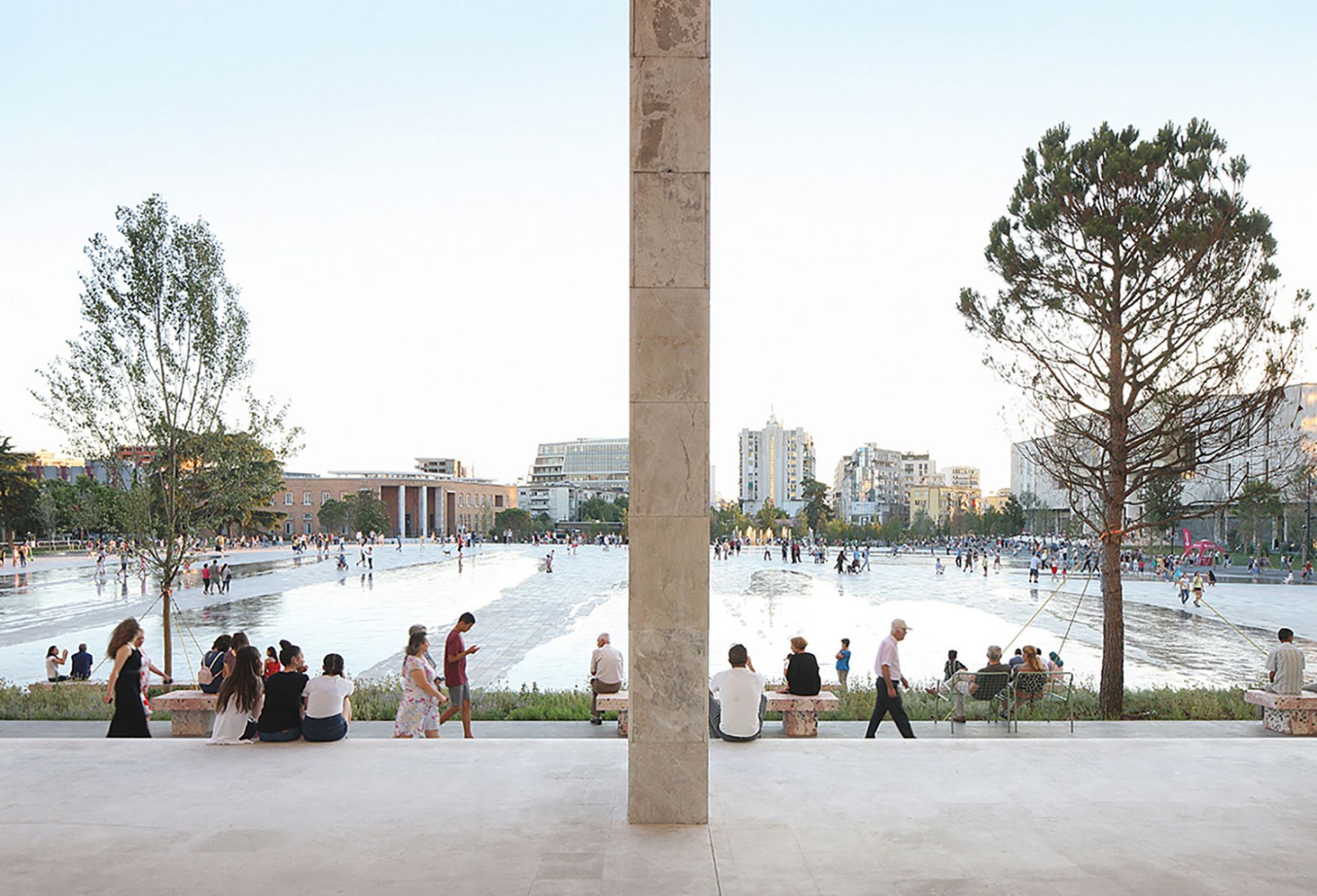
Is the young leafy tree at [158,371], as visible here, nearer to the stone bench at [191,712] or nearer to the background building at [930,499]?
the stone bench at [191,712]

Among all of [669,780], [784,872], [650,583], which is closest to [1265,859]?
[784,872]

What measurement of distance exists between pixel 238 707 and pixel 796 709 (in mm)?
5358

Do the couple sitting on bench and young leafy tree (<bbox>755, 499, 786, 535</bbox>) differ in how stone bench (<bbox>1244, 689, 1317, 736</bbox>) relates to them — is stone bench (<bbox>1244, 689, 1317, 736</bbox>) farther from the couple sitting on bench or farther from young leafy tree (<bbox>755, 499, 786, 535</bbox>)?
young leafy tree (<bbox>755, 499, 786, 535</bbox>)

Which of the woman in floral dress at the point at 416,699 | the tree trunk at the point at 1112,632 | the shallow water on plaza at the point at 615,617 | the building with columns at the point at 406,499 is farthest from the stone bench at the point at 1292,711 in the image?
the building with columns at the point at 406,499

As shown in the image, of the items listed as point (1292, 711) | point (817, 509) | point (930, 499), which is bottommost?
point (1292, 711)

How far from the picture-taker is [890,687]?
30.7 ft

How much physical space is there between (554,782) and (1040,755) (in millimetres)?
3874

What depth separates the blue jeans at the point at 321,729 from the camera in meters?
7.76

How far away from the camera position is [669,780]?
570 centimetres

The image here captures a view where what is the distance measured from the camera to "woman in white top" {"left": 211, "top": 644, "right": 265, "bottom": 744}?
25.5 feet

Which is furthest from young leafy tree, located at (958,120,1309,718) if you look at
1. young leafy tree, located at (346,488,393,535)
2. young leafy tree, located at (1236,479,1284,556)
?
young leafy tree, located at (346,488,393,535)

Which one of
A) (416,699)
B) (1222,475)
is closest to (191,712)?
(416,699)

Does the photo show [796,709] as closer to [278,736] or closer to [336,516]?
[278,736]

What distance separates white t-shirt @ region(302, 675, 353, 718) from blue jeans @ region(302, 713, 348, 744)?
0.03 meters
